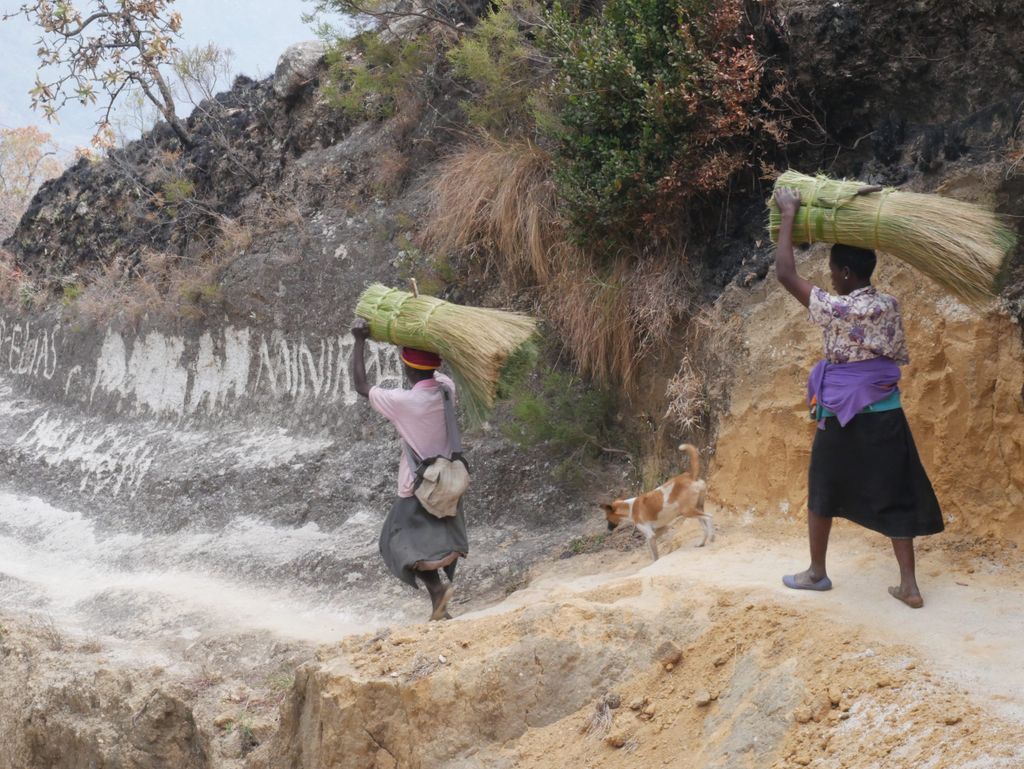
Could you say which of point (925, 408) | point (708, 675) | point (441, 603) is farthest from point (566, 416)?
point (708, 675)

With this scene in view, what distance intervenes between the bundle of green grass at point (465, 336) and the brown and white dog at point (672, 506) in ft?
3.46

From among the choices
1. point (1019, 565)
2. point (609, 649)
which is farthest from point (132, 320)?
point (1019, 565)

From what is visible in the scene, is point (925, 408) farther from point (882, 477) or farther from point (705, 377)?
point (705, 377)

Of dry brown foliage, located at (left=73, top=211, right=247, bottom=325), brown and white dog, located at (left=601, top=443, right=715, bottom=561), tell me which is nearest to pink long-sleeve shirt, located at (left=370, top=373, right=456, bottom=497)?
brown and white dog, located at (left=601, top=443, right=715, bottom=561)

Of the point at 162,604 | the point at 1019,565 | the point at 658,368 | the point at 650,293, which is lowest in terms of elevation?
the point at 162,604

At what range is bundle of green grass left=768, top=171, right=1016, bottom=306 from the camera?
13.9 feet

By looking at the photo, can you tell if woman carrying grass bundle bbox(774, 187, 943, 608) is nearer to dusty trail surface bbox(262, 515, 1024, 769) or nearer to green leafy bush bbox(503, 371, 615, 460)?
dusty trail surface bbox(262, 515, 1024, 769)

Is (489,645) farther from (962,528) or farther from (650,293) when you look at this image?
(650,293)

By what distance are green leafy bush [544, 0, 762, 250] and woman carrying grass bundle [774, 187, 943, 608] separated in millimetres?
2419

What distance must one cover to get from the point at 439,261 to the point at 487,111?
144 centimetres

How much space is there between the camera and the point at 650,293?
7062 millimetres

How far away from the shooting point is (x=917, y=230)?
4.27 m

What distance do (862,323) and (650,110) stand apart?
289 centimetres

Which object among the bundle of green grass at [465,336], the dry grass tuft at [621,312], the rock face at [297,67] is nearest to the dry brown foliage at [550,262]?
the dry grass tuft at [621,312]
